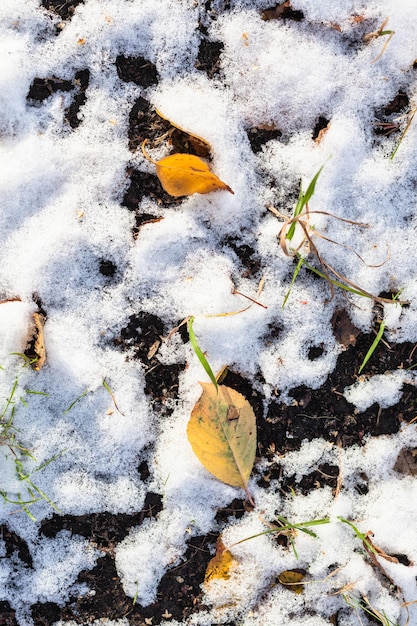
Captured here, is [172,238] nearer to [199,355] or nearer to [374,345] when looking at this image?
[199,355]

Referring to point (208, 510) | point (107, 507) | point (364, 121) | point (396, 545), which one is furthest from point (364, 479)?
point (364, 121)

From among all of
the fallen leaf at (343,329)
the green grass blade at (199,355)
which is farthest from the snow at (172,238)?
the green grass blade at (199,355)

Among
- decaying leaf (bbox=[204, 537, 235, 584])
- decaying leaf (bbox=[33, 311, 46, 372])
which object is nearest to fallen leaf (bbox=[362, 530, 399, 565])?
decaying leaf (bbox=[204, 537, 235, 584])

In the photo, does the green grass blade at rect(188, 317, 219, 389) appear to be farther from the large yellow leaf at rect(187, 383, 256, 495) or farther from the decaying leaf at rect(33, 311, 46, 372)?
the decaying leaf at rect(33, 311, 46, 372)

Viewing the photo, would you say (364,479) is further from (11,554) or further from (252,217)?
(11,554)

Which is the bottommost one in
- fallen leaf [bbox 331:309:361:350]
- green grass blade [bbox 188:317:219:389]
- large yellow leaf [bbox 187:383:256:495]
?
large yellow leaf [bbox 187:383:256:495]

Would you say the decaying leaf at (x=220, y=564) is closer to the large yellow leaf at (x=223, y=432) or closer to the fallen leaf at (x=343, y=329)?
the large yellow leaf at (x=223, y=432)

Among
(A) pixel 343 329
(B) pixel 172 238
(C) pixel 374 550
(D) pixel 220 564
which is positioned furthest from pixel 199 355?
(C) pixel 374 550
